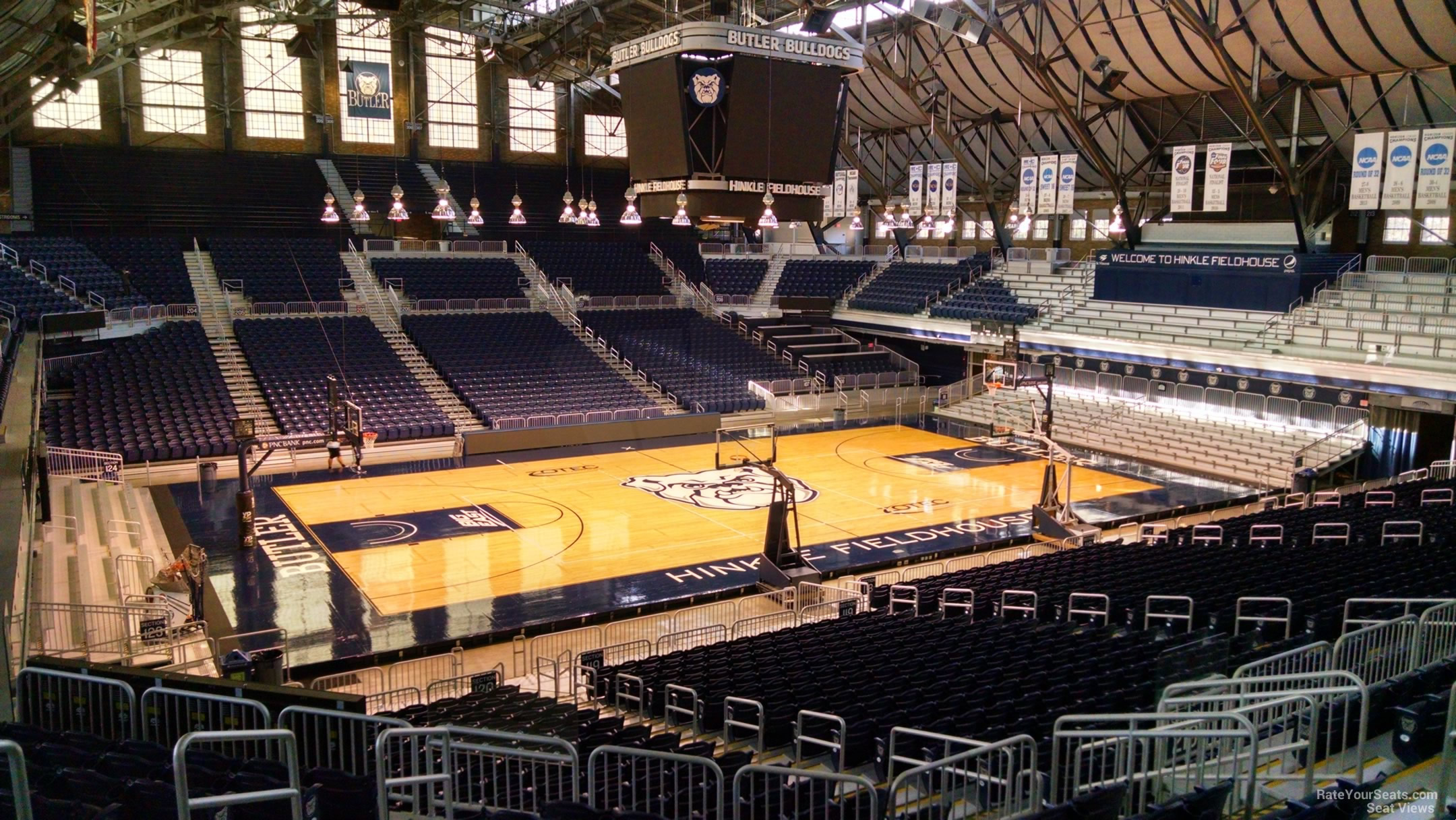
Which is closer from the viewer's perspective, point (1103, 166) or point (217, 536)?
point (217, 536)

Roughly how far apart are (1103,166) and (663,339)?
17825mm

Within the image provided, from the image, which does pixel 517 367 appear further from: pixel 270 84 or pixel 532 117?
pixel 270 84

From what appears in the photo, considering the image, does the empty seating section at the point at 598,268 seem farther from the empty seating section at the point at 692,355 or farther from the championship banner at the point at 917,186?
the championship banner at the point at 917,186

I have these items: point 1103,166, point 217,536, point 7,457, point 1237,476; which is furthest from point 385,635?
point 1103,166

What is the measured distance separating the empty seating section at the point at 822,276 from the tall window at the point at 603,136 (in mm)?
9672

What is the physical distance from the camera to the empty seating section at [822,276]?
155 ft

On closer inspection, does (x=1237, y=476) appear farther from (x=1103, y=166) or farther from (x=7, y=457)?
(x=7, y=457)

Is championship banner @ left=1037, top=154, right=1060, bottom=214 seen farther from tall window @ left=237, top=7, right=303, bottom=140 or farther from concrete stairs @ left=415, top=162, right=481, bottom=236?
tall window @ left=237, top=7, right=303, bottom=140

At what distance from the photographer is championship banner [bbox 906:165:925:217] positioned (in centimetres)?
3866

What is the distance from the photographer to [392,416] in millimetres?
32469

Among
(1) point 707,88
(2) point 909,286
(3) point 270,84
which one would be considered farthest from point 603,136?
(1) point 707,88

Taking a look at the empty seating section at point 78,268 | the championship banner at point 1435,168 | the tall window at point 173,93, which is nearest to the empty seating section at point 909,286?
the championship banner at point 1435,168

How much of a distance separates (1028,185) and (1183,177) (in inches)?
209

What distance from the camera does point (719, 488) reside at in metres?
28.2
